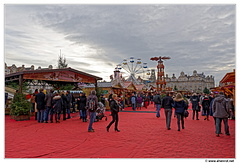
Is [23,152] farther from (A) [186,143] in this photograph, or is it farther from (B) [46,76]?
(B) [46,76]

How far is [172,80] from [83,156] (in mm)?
124532

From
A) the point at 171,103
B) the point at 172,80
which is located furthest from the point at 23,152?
the point at 172,80

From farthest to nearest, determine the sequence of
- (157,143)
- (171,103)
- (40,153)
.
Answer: (171,103), (157,143), (40,153)

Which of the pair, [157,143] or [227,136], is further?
[227,136]

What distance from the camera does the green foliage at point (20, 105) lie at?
954cm

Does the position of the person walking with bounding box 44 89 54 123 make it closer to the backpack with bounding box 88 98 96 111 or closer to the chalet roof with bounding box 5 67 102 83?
the chalet roof with bounding box 5 67 102 83

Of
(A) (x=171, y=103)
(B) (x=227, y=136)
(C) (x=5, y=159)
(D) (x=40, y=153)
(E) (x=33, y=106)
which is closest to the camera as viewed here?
(C) (x=5, y=159)

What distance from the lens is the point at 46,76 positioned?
11.6m

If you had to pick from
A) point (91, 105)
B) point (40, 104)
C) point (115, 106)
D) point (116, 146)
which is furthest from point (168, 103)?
point (40, 104)

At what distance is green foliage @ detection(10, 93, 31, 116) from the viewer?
31.3 ft

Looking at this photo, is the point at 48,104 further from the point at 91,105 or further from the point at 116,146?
the point at 116,146

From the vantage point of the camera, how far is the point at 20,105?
963cm

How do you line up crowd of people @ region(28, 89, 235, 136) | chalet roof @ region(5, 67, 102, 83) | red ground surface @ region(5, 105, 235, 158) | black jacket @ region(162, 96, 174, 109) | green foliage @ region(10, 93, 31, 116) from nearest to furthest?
1. red ground surface @ region(5, 105, 235, 158)
2. crowd of people @ region(28, 89, 235, 136)
3. black jacket @ region(162, 96, 174, 109)
4. green foliage @ region(10, 93, 31, 116)
5. chalet roof @ region(5, 67, 102, 83)

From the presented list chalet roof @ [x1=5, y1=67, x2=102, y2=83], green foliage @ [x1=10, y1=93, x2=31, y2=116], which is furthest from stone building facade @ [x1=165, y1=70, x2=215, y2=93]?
green foliage @ [x1=10, y1=93, x2=31, y2=116]
